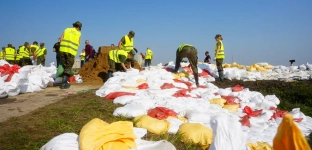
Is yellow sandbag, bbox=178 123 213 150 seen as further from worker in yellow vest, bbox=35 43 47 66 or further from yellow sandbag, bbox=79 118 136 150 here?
worker in yellow vest, bbox=35 43 47 66

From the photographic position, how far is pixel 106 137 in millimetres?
2287

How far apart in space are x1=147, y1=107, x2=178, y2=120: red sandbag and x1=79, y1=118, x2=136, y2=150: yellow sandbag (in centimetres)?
117

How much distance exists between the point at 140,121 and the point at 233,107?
2.33 meters

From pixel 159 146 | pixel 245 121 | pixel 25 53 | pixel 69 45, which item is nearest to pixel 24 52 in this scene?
pixel 25 53

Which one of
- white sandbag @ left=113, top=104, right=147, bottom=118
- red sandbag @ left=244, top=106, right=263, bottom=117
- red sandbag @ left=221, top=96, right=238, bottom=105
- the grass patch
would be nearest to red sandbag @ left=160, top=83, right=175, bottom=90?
red sandbag @ left=221, top=96, right=238, bottom=105

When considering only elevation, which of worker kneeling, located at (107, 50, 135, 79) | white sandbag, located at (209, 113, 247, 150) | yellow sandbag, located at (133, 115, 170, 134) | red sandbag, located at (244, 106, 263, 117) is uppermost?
worker kneeling, located at (107, 50, 135, 79)

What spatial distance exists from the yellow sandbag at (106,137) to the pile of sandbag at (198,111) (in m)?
0.67

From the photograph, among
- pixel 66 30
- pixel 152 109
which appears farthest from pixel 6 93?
Answer: pixel 152 109

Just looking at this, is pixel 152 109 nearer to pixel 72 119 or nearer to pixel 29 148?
pixel 72 119

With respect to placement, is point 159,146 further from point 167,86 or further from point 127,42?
point 127,42

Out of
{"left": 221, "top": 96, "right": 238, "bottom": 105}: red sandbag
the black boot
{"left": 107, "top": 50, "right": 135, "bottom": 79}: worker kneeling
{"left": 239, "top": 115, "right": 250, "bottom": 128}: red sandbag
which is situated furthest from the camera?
{"left": 107, "top": 50, "right": 135, "bottom": 79}: worker kneeling

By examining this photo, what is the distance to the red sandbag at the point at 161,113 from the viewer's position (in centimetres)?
364

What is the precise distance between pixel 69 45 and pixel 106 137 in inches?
168

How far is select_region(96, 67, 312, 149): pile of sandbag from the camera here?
114 inches
